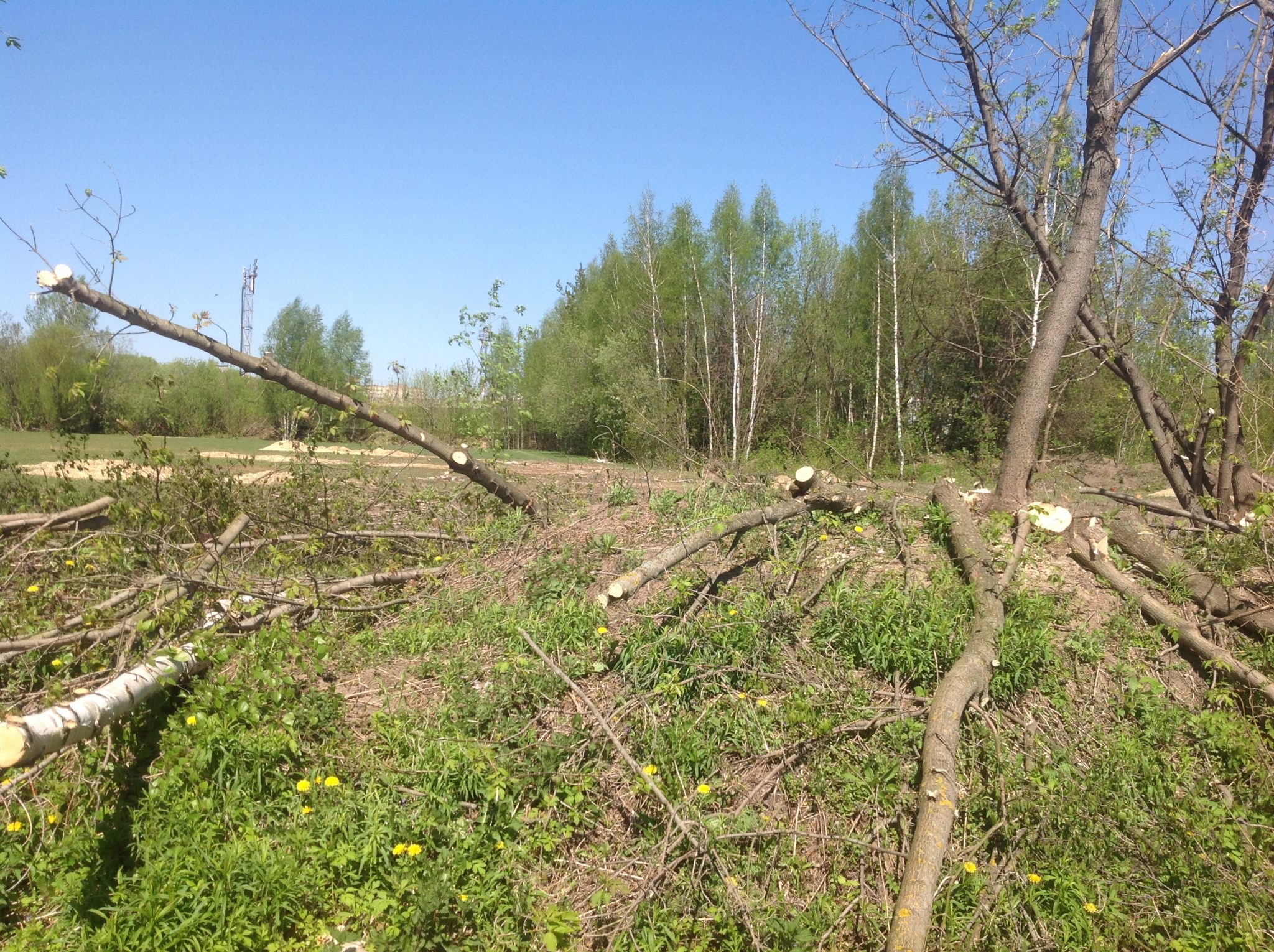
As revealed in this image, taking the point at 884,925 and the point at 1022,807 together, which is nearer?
the point at 884,925

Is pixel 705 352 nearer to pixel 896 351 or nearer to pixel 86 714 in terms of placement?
pixel 896 351

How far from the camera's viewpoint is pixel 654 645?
4.55m

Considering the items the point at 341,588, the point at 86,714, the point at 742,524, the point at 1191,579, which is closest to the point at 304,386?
the point at 341,588

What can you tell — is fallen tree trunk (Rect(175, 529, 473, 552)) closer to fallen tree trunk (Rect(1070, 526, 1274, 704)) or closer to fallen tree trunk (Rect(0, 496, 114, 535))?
fallen tree trunk (Rect(0, 496, 114, 535))

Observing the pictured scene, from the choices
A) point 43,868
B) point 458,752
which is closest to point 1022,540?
point 458,752

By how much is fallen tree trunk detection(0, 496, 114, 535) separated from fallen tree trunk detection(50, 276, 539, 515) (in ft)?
6.15

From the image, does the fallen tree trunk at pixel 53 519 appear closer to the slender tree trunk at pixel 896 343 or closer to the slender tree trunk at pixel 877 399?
the slender tree trunk at pixel 896 343

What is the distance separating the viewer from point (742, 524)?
5027mm

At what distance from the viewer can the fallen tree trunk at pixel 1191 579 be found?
16.4 ft

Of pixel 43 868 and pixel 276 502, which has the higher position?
pixel 276 502

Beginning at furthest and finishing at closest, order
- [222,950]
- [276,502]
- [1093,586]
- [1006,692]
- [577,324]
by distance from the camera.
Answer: [577,324], [276,502], [1093,586], [1006,692], [222,950]

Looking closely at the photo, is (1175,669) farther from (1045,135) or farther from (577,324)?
(577,324)

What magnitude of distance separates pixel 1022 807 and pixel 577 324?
103 feet

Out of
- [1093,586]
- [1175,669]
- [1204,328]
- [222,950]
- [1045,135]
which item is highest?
[1045,135]
